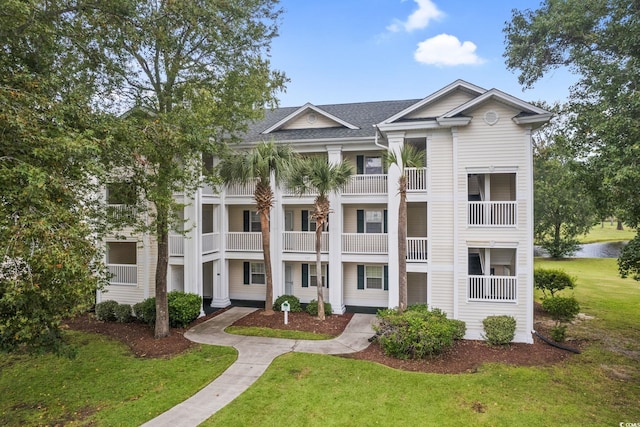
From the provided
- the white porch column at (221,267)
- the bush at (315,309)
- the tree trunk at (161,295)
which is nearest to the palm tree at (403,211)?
the bush at (315,309)

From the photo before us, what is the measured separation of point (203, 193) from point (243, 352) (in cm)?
822

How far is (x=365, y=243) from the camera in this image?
16.6 meters

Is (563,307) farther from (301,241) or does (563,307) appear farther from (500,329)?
(301,241)

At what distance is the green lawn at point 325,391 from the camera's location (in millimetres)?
8219

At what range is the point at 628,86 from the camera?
1291 centimetres

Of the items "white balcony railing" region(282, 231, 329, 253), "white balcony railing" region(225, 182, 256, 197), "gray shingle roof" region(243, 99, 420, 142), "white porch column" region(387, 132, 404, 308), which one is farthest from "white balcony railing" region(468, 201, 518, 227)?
"white balcony railing" region(225, 182, 256, 197)

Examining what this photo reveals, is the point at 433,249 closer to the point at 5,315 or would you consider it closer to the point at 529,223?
the point at 529,223

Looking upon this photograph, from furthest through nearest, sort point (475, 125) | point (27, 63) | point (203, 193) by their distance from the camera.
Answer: point (203, 193)
point (475, 125)
point (27, 63)

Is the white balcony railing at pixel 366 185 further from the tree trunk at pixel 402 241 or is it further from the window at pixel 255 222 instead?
the window at pixel 255 222

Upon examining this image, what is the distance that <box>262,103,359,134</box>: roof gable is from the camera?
1817 cm

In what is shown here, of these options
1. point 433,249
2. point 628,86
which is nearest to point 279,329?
point 433,249

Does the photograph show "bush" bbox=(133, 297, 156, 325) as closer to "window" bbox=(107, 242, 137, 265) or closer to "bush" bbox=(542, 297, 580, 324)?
"window" bbox=(107, 242, 137, 265)

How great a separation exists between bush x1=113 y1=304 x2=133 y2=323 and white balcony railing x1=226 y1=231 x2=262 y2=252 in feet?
17.5

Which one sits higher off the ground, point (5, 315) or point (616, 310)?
point (5, 315)
